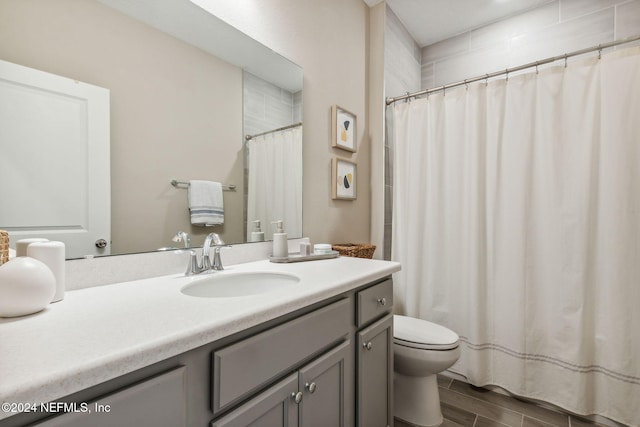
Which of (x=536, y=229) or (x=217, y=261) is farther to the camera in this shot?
(x=536, y=229)

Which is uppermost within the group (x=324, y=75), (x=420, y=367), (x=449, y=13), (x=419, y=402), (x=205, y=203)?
(x=449, y=13)

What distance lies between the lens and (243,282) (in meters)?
1.16

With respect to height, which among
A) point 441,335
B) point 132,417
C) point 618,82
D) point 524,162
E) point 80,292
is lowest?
point 441,335

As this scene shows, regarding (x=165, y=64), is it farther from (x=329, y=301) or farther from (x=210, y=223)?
(x=329, y=301)

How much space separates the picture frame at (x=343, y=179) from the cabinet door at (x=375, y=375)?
85 cm

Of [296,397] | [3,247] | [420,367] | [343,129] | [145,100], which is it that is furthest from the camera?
[343,129]

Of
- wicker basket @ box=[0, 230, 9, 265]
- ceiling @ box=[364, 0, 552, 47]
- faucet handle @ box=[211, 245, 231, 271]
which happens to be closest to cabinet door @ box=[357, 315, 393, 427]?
faucet handle @ box=[211, 245, 231, 271]

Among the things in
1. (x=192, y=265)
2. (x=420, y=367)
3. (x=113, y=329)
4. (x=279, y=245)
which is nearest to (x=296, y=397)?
(x=113, y=329)

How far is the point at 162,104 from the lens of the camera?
1089mm

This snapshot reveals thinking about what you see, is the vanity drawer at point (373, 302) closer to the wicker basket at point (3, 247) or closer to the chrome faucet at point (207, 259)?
the chrome faucet at point (207, 259)

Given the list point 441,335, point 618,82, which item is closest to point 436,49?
point 618,82

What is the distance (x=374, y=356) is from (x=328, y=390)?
320mm

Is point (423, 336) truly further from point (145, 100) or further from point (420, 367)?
point (145, 100)

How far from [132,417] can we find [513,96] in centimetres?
221
